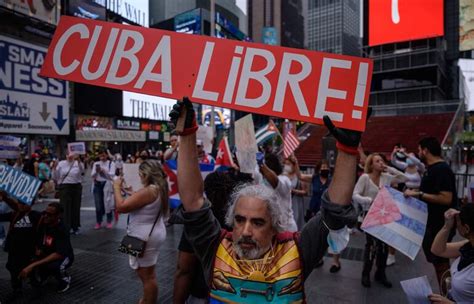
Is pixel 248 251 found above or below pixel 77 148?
below

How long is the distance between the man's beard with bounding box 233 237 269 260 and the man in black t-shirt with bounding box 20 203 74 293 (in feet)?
11.8

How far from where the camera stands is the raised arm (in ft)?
5.75

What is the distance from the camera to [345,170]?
1.69 m

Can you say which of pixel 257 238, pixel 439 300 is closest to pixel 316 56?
pixel 257 238

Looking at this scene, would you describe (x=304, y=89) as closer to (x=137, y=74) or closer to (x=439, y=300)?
(x=137, y=74)

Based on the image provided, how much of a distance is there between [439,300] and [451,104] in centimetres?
2725

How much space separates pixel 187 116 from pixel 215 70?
446 mm

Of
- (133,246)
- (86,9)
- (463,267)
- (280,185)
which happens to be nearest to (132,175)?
(133,246)

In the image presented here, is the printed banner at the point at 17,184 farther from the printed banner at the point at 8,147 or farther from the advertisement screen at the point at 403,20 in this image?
the advertisement screen at the point at 403,20

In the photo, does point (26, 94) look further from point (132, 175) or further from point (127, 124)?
point (127, 124)

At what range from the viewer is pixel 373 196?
484 cm

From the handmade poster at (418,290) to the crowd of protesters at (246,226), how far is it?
0.05 m

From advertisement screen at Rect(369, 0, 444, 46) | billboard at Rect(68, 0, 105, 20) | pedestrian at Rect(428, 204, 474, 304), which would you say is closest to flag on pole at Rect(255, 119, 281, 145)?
pedestrian at Rect(428, 204, 474, 304)

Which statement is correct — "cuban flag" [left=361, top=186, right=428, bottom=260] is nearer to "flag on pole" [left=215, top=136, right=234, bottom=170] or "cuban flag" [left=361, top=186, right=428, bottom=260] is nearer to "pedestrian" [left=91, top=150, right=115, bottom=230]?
"flag on pole" [left=215, top=136, right=234, bottom=170]
